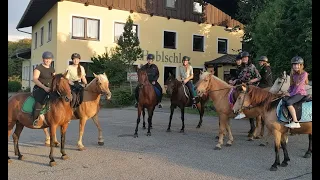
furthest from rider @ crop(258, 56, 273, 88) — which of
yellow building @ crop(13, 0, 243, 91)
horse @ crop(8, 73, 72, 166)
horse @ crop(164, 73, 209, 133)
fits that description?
yellow building @ crop(13, 0, 243, 91)

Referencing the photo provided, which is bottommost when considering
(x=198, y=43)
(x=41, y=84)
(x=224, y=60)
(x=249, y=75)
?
(x=41, y=84)

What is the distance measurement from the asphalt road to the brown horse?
608 millimetres

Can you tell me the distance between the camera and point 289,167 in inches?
257

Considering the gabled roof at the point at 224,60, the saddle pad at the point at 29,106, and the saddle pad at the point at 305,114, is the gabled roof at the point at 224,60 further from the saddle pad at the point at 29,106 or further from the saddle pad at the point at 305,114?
the saddle pad at the point at 29,106

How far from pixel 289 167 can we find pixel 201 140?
317cm

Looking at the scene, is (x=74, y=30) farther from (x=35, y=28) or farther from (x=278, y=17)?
(x=278, y=17)

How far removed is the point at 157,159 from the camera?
7.02 metres

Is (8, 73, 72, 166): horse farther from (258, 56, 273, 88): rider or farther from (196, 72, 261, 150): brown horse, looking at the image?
(258, 56, 273, 88): rider

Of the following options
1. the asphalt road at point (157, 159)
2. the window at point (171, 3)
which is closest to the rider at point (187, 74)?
the asphalt road at point (157, 159)

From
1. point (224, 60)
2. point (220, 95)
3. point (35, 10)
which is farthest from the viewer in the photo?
point (224, 60)

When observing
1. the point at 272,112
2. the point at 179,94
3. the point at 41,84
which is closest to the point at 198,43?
the point at 179,94

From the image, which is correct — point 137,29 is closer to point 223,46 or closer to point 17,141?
point 223,46

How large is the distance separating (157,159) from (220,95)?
2823mm
